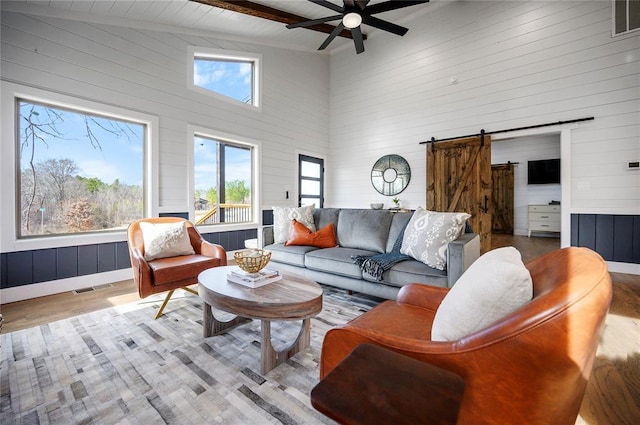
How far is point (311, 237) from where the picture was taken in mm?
3508

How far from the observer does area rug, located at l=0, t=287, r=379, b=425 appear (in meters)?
1.38

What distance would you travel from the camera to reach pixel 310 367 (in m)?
1.77

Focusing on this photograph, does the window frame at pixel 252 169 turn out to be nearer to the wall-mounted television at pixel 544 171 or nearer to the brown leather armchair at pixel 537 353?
the brown leather armchair at pixel 537 353

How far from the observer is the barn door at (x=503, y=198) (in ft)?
26.4

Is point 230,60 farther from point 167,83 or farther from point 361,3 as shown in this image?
point 361,3

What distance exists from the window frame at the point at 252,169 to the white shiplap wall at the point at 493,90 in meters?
2.25

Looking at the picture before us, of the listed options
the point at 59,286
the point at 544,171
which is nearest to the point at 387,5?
the point at 59,286

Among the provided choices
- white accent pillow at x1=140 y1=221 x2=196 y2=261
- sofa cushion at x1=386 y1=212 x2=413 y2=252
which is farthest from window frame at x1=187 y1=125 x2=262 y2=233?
sofa cushion at x1=386 y1=212 x2=413 y2=252

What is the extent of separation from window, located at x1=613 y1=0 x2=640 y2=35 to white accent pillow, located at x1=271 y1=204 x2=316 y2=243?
4863 millimetres

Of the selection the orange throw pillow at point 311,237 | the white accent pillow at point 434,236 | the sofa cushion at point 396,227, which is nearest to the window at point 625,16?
the white accent pillow at point 434,236

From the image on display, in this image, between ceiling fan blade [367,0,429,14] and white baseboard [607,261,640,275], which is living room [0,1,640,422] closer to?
white baseboard [607,261,640,275]

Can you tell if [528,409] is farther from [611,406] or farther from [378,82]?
[378,82]

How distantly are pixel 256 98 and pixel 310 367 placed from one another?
4790mm

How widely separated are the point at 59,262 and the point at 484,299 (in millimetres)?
4103
